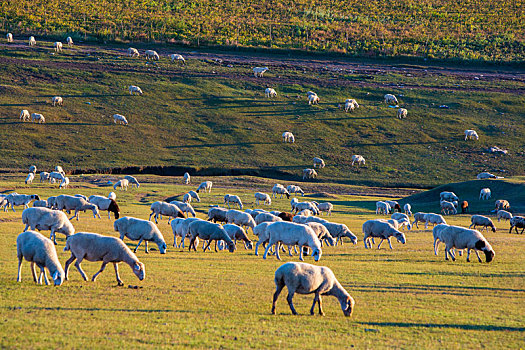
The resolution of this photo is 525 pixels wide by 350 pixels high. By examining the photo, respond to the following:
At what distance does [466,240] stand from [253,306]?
12.8 metres

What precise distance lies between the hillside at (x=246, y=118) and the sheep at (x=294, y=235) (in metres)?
50.6

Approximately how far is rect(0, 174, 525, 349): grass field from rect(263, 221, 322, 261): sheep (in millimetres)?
1132

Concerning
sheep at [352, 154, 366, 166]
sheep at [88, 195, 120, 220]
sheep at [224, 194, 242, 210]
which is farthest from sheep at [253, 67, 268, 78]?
sheep at [88, 195, 120, 220]

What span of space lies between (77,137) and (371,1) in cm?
11387

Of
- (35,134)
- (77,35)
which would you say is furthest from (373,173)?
(77,35)

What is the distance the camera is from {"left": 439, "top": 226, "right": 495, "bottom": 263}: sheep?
78.0ft

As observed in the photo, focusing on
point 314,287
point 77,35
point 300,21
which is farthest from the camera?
point 300,21

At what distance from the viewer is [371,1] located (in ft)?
545

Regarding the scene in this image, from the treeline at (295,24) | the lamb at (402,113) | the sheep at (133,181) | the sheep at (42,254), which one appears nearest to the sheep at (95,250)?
the sheep at (42,254)

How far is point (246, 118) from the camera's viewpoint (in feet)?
295

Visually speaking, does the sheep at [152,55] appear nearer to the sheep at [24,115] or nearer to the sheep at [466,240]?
the sheep at [24,115]

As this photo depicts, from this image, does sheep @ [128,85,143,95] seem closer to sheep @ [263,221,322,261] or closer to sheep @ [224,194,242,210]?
sheep @ [224,194,242,210]

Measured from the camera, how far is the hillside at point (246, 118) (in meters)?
75.5

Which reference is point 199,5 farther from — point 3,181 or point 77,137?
point 3,181
